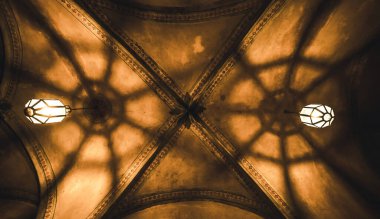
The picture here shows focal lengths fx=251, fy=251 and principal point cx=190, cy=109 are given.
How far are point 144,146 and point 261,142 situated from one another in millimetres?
3075

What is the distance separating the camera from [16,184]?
6.28 meters

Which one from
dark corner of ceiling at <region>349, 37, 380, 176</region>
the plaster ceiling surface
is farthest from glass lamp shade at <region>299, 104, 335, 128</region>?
dark corner of ceiling at <region>349, 37, 380, 176</region>

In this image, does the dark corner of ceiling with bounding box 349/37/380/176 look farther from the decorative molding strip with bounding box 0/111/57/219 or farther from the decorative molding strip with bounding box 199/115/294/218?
the decorative molding strip with bounding box 0/111/57/219

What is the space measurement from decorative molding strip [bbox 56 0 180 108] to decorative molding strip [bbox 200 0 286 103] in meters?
1.00

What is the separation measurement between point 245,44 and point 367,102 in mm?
3210

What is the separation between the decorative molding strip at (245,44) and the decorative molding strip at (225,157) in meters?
0.79

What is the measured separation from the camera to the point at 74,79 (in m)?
5.95

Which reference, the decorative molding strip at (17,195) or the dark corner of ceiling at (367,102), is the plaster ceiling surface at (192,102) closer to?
the dark corner of ceiling at (367,102)

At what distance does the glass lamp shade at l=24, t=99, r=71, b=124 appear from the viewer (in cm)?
409

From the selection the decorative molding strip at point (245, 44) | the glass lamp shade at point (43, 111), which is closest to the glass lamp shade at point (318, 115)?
the decorative molding strip at point (245, 44)

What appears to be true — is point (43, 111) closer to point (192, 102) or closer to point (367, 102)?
point (192, 102)

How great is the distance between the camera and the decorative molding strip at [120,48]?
17.1ft

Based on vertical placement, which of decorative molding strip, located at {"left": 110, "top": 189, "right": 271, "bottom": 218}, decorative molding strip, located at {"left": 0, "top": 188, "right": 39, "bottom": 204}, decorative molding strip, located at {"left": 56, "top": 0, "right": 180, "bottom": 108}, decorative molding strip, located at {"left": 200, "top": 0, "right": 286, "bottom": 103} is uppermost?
decorative molding strip, located at {"left": 56, "top": 0, "right": 180, "bottom": 108}

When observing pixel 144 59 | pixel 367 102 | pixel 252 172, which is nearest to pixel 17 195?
pixel 144 59
